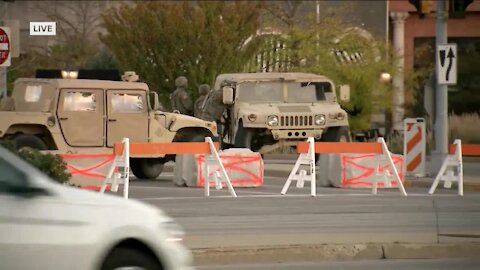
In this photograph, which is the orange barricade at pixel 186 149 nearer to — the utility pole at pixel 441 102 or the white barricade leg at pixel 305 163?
the white barricade leg at pixel 305 163

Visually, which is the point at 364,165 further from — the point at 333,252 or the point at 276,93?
the point at 333,252

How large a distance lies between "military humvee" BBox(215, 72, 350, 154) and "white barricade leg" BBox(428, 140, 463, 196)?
236 inches

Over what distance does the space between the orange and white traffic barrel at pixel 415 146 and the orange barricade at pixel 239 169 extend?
3549 mm

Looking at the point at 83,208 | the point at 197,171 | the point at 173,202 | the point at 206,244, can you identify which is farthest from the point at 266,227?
the point at 197,171

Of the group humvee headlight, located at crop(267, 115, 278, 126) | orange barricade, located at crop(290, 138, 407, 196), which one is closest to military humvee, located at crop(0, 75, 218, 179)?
humvee headlight, located at crop(267, 115, 278, 126)

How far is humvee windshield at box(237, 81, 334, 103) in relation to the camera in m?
25.5

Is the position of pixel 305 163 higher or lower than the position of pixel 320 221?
higher

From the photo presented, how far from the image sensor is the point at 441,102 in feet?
72.2

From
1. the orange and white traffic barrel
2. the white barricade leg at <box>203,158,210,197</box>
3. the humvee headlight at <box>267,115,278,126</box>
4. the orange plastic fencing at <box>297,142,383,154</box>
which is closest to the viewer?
the white barricade leg at <box>203,158,210,197</box>

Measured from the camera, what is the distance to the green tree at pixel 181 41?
117ft

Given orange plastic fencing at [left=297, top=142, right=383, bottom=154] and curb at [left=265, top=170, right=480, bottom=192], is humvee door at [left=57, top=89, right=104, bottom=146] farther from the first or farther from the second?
curb at [left=265, top=170, right=480, bottom=192]

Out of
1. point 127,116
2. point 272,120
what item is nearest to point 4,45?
point 127,116

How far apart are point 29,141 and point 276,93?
6.59 meters

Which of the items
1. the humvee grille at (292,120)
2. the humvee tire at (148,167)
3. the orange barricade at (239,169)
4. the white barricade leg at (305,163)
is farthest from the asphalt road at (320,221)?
the humvee grille at (292,120)
